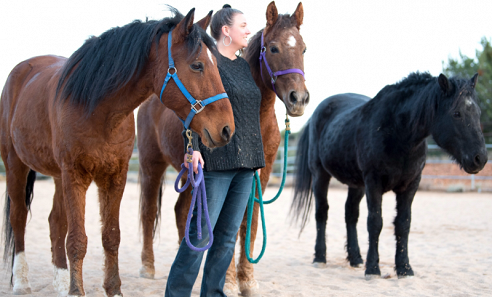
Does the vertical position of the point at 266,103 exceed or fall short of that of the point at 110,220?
it exceeds it

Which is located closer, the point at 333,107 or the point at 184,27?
the point at 184,27

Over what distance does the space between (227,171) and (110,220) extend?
102 centimetres

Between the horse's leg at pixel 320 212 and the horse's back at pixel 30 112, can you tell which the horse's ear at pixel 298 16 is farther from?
the horse's leg at pixel 320 212

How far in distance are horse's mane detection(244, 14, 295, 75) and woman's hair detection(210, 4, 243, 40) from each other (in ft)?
2.01

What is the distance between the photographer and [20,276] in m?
3.49

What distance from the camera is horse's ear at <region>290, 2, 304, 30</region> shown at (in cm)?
339

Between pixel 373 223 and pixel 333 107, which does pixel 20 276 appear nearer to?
pixel 373 223

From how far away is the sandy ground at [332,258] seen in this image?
3719 millimetres

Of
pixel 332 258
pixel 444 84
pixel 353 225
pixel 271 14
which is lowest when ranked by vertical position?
pixel 332 258

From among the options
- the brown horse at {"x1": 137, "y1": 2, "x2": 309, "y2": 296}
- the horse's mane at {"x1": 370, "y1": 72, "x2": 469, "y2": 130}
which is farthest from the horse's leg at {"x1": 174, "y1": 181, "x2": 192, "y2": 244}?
the horse's mane at {"x1": 370, "y1": 72, "x2": 469, "y2": 130}

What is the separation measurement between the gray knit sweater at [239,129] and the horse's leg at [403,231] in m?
2.23

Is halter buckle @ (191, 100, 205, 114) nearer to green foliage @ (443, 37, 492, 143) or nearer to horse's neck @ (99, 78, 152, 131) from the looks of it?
horse's neck @ (99, 78, 152, 131)

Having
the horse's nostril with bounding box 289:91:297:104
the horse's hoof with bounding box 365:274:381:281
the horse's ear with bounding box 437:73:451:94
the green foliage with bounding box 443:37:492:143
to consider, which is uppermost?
the green foliage with bounding box 443:37:492:143

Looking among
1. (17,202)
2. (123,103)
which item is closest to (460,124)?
(123,103)
